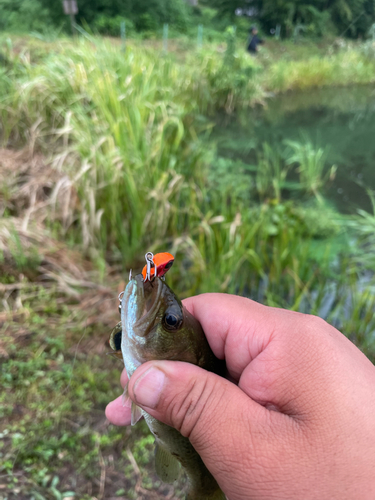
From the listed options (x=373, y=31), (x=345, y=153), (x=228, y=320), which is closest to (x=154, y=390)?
(x=228, y=320)

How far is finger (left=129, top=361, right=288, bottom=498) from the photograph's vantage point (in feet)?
2.76

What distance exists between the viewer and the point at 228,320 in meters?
1.19

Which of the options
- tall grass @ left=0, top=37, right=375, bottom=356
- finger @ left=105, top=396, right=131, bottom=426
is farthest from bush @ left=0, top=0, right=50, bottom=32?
finger @ left=105, top=396, right=131, bottom=426

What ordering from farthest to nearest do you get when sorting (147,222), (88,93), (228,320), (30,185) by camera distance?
(88,93)
(30,185)
(147,222)
(228,320)

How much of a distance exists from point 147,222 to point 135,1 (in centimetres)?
1381

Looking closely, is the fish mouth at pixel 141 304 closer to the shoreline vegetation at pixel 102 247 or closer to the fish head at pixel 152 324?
the fish head at pixel 152 324

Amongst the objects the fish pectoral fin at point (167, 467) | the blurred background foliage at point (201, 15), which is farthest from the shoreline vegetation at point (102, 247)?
the blurred background foliage at point (201, 15)

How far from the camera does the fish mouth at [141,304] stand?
84 cm

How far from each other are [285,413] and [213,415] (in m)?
0.21

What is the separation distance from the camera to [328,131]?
316 inches

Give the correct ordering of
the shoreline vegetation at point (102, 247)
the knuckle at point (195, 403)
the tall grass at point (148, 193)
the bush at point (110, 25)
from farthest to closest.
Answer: the bush at point (110, 25) < the tall grass at point (148, 193) < the shoreline vegetation at point (102, 247) < the knuckle at point (195, 403)

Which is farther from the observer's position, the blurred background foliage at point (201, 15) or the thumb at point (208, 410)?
the blurred background foliage at point (201, 15)

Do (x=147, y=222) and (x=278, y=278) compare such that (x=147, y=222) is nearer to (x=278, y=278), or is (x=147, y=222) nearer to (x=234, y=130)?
(x=278, y=278)

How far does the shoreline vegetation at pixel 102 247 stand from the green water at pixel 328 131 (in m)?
0.86
